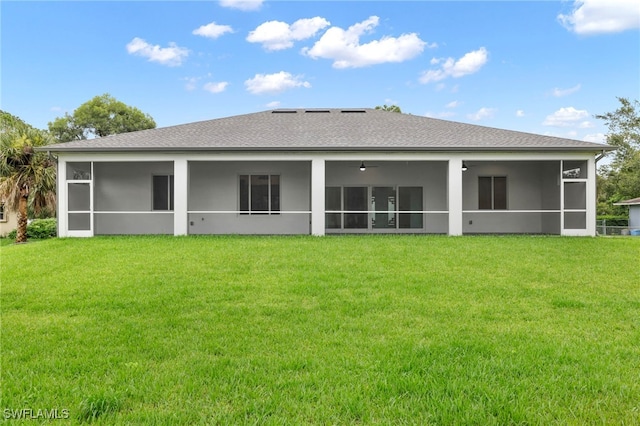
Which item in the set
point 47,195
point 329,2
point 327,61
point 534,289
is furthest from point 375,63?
point 534,289

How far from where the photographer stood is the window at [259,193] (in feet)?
48.4

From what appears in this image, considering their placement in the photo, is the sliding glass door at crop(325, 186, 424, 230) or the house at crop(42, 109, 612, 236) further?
the sliding glass door at crop(325, 186, 424, 230)

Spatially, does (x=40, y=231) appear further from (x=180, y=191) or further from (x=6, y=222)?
(x=180, y=191)

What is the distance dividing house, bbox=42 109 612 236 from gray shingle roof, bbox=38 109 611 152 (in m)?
0.07

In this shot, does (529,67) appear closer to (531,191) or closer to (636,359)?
(531,191)

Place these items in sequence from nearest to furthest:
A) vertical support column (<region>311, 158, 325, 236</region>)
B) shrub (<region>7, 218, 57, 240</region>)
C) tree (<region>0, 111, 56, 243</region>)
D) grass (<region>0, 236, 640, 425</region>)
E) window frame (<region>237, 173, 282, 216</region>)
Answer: grass (<region>0, 236, 640, 425</region>), vertical support column (<region>311, 158, 325, 236</region>), tree (<region>0, 111, 56, 243</region>), window frame (<region>237, 173, 282, 216</region>), shrub (<region>7, 218, 57, 240</region>)

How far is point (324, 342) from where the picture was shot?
3.63 meters

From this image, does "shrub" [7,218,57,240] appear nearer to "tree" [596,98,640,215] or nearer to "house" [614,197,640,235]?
"house" [614,197,640,235]

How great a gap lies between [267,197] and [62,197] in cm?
653

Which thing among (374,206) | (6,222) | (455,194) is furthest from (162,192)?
(6,222)

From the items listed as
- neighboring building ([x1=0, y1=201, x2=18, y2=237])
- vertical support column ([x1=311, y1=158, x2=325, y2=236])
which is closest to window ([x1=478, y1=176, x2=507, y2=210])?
vertical support column ([x1=311, y1=158, x2=325, y2=236])

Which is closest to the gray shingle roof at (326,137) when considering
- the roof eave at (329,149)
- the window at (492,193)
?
the roof eave at (329,149)

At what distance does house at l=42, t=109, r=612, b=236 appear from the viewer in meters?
13.2

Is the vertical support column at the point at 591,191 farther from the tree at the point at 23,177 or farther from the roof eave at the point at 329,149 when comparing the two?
the tree at the point at 23,177
